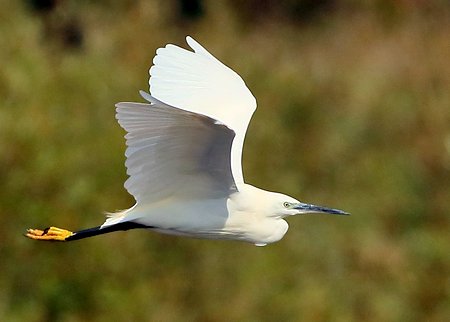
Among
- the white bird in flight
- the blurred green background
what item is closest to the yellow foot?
the white bird in flight

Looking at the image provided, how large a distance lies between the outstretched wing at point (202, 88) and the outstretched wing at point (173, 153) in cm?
35

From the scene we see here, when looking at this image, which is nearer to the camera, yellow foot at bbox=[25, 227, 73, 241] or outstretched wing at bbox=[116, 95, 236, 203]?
outstretched wing at bbox=[116, 95, 236, 203]

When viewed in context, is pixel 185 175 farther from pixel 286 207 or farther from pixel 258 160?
pixel 258 160

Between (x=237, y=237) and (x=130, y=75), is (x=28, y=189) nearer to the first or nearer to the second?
(x=130, y=75)

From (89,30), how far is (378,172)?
2.29 m

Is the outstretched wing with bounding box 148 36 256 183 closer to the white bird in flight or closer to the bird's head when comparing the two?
the white bird in flight

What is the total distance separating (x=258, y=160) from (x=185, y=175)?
4.30 m

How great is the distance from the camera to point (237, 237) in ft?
17.1

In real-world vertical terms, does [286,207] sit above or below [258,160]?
below

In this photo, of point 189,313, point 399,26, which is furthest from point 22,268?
point 399,26

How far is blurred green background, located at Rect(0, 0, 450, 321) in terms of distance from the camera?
7715 mm

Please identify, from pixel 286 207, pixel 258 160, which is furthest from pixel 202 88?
pixel 258 160

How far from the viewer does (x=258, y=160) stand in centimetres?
933

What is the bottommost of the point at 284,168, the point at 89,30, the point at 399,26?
the point at 284,168
